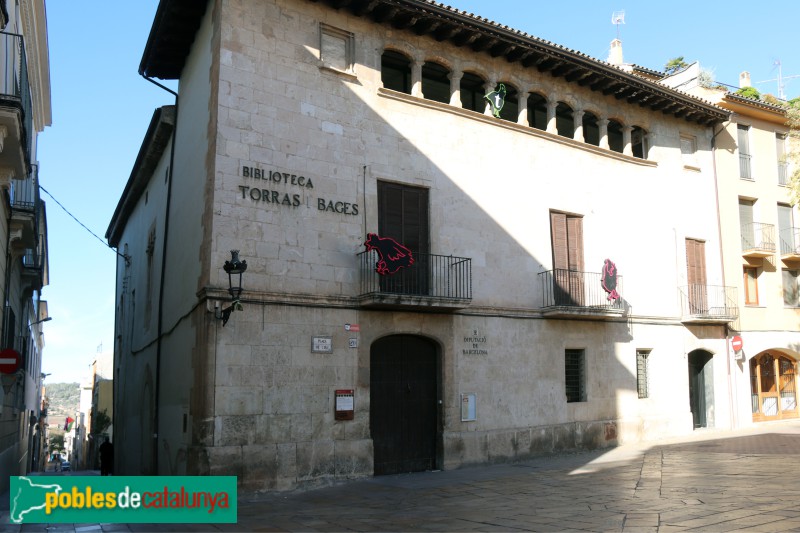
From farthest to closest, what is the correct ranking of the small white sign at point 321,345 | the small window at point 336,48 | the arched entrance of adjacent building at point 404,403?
the small window at point 336,48 → the arched entrance of adjacent building at point 404,403 → the small white sign at point 321,345

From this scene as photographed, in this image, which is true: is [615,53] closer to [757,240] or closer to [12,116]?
[757,240]

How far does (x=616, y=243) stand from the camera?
19.5m

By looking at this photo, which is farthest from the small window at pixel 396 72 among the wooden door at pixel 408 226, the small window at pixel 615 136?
the small window at pixel 615 136

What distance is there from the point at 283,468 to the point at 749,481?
26.8 feet

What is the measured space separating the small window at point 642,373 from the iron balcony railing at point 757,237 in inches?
259

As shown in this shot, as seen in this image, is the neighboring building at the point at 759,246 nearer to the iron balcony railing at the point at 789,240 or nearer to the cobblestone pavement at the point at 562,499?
the iron balcony railing at the point at 789,240

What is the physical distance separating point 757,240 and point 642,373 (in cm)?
786

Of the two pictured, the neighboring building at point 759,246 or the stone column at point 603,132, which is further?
the neighboring building at point 759,246

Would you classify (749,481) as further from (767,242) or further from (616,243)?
(767,242)

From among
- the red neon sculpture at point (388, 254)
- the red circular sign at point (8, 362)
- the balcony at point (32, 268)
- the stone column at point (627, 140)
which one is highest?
the stone column at point (627, 140)

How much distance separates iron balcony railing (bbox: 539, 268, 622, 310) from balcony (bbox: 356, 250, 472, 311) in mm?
2622

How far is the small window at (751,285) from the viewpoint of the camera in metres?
23.6

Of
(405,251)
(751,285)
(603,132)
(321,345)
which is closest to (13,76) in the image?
(321,345)

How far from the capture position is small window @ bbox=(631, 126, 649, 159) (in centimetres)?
2125
